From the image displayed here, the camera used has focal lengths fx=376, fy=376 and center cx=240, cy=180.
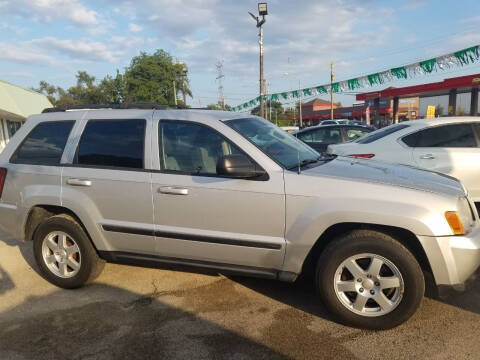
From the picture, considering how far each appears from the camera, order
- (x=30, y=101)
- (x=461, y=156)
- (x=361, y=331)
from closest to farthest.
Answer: (x=361, y=331) < (x=461, y=156) < (x=30, y=101)

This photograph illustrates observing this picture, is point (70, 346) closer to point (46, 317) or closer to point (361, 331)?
point (46, 317)

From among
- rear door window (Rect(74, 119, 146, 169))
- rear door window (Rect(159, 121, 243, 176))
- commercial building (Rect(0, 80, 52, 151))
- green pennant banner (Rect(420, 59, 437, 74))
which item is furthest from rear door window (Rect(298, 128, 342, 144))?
commercial building (Rect(0, 80, 52, 151))

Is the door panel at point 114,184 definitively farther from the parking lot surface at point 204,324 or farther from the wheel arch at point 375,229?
the wheel arch at point 375,229

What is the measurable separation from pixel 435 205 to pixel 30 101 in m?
27.6

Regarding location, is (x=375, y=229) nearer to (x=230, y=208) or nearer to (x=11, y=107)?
(x=230, y=208)

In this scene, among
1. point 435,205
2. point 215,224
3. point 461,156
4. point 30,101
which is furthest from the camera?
point 30,101

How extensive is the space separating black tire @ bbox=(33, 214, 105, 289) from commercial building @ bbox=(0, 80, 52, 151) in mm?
15420

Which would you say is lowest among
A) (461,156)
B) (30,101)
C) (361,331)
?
(361,331)

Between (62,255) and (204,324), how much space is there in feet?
5.65

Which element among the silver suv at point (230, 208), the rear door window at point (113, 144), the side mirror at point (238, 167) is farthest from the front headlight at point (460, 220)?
the rear door window at point (113, 144)

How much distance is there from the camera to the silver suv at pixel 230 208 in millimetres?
2777

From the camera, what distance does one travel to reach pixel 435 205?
2719mm

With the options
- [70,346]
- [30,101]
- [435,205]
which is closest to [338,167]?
[435,205]

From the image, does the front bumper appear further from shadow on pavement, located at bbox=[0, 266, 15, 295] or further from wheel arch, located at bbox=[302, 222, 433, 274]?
shadow on pavement, located at bbox=[0, 266, 15, 295]
